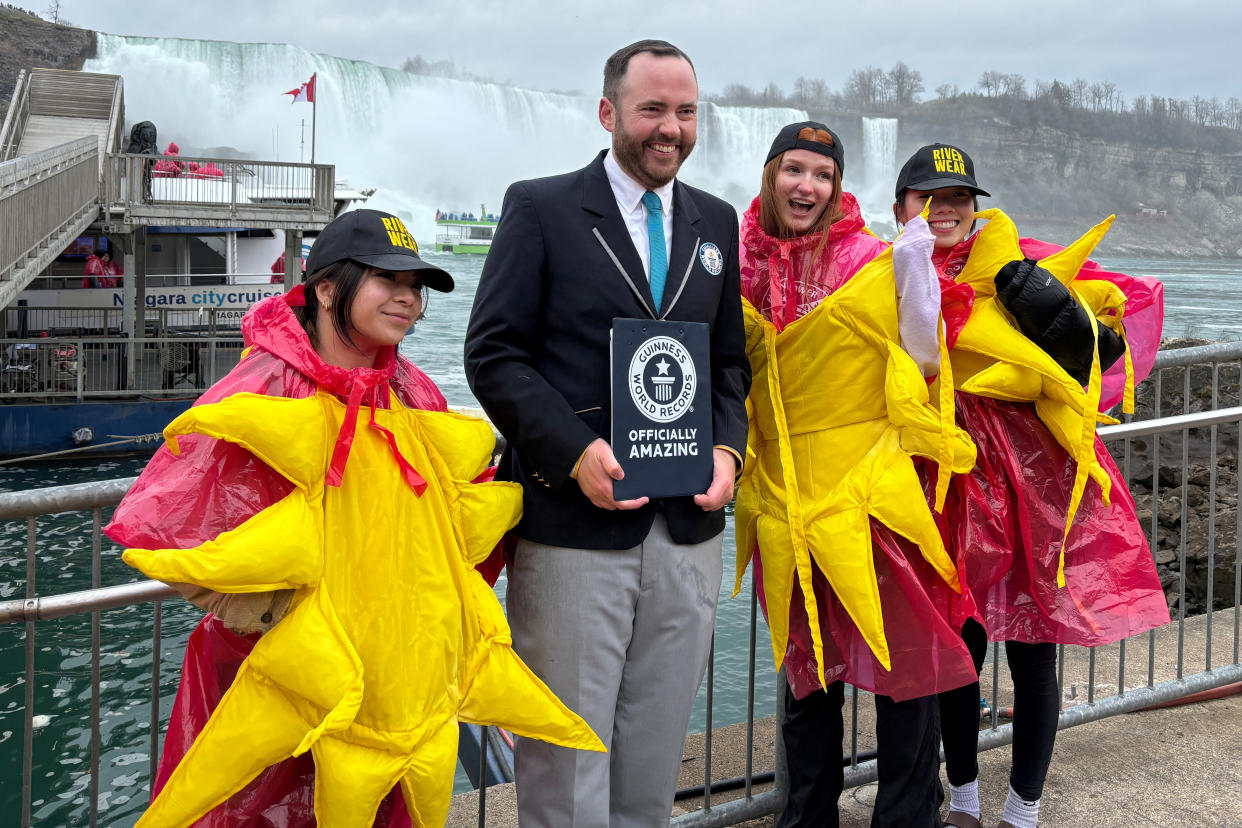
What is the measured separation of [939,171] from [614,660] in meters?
1.48

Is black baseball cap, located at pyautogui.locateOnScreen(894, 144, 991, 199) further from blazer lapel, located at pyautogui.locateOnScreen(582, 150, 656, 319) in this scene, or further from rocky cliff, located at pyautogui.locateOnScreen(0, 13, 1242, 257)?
rocky cliff, located at pyautogui.locateOnScreen(0, 13, 1242, 257)

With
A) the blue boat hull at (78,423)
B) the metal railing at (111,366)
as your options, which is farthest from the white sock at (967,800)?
the blue boat hull at (78,423)

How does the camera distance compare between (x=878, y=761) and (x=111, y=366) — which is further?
(x=111, y=366)

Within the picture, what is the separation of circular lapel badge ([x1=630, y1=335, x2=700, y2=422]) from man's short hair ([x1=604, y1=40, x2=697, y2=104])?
52 centimetres

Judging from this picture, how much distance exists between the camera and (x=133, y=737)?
8.02m

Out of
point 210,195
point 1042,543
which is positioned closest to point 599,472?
point 1042,543

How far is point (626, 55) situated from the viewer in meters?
2.20

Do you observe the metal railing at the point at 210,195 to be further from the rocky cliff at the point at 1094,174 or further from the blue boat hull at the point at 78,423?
the rocky cliff at the point at 1094,174

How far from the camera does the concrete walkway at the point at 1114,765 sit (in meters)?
3.08

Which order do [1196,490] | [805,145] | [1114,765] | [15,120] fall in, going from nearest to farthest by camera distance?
[805,145], [1114,765], [1196,490], [15,120]

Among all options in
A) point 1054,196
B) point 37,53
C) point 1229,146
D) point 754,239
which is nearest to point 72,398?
point 754,239

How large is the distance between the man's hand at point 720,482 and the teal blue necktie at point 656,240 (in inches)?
14.3

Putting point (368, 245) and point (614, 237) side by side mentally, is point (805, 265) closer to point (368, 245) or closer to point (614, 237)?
point (614, 237)

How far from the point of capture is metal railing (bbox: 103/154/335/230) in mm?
18266
